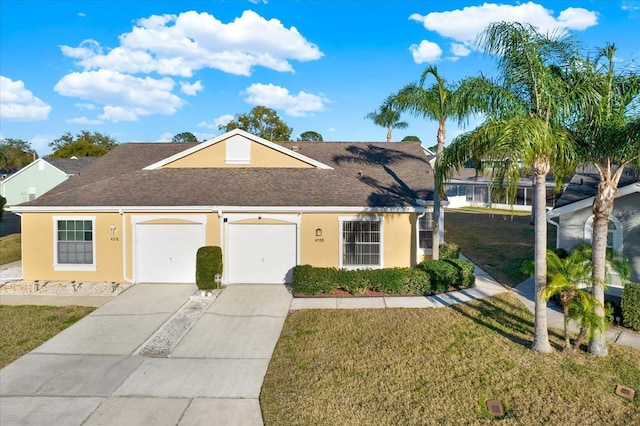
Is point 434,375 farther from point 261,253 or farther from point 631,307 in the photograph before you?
point 261,253

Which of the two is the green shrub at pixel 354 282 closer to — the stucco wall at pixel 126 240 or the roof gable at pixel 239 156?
the stucco wall at pixel 126 240

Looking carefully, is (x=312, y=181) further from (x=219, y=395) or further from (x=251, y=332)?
(x=219, y=395)

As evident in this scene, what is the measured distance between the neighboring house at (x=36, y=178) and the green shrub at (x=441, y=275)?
3942cm

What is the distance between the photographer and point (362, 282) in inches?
502

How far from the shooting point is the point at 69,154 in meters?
64.7

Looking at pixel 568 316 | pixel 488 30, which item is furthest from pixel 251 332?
pixel 488 30

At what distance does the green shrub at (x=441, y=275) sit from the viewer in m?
12.8

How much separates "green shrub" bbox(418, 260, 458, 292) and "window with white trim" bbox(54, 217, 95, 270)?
1204cm

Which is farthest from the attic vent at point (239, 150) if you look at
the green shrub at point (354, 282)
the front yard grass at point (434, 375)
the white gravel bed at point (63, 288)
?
the front yard grass at point (434, 375)

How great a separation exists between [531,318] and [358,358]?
534 centimetres

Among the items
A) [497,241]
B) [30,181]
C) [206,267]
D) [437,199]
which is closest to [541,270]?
[437,199]

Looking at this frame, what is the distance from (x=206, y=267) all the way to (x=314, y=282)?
3676 millimetres

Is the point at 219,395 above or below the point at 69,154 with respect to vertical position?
below

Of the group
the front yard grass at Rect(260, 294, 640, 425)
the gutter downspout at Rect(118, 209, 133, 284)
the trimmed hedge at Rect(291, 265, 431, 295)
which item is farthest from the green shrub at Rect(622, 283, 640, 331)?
the gutter downspout at Rect(118, 209, 133, 284)
